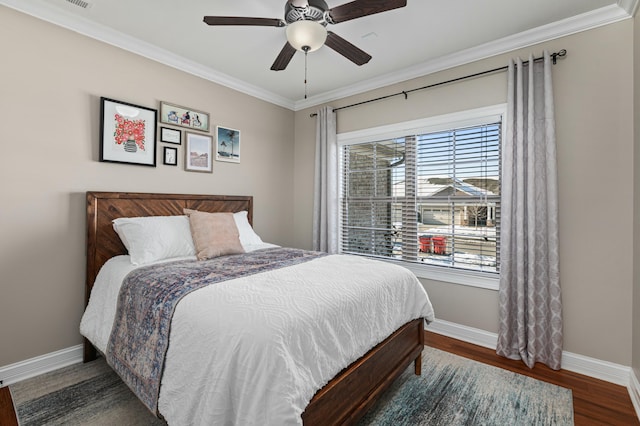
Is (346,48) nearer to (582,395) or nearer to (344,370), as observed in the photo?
(344,370)

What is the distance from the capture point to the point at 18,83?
221cm

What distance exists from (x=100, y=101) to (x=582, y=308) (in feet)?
13.8

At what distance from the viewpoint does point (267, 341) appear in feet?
3.92

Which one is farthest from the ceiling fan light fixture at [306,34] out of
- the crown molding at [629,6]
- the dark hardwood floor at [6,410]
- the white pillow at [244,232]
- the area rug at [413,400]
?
the dark hardwood floor at [6,410]

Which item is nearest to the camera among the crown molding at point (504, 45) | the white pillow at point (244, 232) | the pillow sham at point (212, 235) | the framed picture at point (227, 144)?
the crown molding at point (504, 45)

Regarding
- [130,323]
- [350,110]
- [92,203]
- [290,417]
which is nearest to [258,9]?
[350,110]

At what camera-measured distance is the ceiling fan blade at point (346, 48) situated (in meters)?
2.09

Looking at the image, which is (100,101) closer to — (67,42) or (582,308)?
(67,42)

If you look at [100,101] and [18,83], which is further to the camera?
[100,101]

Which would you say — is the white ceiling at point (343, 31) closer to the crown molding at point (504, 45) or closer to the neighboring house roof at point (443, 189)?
the crown molding at point (504, 45)

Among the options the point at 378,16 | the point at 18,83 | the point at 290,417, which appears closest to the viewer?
the point at 290,417

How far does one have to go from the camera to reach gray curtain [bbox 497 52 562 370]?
7.97 feet

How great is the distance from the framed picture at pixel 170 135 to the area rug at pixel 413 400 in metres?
2.02

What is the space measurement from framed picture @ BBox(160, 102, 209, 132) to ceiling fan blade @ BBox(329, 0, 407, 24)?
193cm
